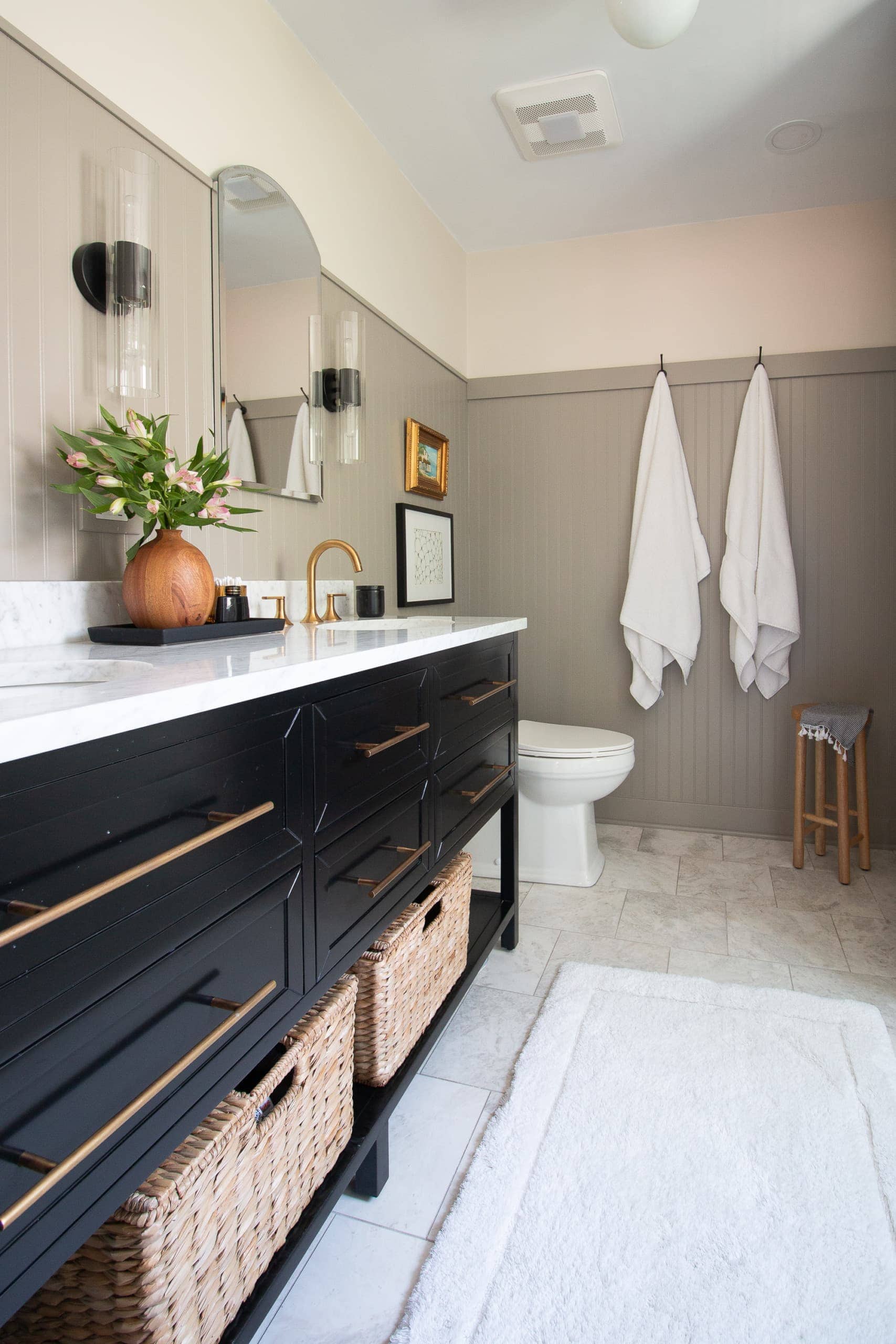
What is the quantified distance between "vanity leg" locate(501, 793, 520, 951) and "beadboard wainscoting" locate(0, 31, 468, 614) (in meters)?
0.98

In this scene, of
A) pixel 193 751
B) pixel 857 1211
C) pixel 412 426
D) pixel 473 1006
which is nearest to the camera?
pixel 193 751

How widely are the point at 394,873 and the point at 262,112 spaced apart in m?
1.77

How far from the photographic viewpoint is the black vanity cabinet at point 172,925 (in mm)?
635

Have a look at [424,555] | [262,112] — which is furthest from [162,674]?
[424,555]

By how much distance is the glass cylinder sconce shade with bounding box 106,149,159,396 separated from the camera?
140 centimetres

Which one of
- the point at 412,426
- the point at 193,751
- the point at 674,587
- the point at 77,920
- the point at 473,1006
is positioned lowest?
the point at 473,1006

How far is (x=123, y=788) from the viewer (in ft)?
2.41

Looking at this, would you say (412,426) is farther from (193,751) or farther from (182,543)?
(193,751)

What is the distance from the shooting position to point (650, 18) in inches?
70.4

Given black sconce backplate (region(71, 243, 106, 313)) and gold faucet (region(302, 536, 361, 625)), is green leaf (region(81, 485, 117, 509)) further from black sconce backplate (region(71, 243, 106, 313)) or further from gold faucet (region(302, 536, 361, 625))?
gold faucet (region(302, 536, 361, 625))

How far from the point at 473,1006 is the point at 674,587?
6.16 ft

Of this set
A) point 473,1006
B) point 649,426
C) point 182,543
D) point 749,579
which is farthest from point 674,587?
point 182,543

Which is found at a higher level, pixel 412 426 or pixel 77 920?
pixel 412 426

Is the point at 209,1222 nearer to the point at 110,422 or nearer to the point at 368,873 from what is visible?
the point at 368,873
